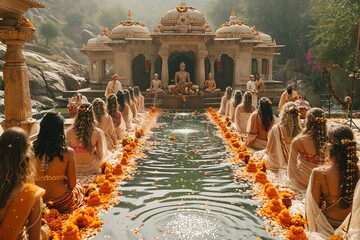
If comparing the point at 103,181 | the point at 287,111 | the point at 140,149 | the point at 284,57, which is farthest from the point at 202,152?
the point at 284,57

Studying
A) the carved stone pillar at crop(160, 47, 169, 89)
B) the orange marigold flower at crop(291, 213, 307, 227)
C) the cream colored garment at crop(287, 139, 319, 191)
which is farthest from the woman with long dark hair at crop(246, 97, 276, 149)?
the carved stone pillar at crop(160, 47, 169, 89)

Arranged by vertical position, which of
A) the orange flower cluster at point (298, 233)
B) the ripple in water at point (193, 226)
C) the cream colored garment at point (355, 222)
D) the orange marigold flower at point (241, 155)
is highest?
the cream colored garment at point (355, 222)

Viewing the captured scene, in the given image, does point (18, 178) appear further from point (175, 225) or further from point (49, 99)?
point (49, 99)

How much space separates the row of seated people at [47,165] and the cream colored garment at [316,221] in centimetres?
312

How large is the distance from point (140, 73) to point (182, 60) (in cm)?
330

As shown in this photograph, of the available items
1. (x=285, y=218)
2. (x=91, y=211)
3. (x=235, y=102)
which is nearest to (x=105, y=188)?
(x=91, y=211)

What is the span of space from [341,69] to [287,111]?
65.3 ft

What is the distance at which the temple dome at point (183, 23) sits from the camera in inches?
971

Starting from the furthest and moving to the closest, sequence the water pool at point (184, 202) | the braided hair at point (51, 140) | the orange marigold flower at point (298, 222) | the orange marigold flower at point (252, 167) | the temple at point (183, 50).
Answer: the temple at point (183, 50)
the orange marigold flower at point (252, 167)
the braided hair at point (51, 140)
the water pool at point (184, 202)
the orange marigold flower at point (298, 222)

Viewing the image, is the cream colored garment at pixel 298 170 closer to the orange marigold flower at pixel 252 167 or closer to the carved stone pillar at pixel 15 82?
the orange marigold flower at pixel 252 167

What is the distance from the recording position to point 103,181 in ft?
22.9

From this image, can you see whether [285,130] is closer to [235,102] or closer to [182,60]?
[235,102]

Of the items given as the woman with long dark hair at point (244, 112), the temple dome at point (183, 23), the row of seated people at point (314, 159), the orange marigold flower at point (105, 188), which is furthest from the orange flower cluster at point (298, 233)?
the temple dome at point (183, 23)

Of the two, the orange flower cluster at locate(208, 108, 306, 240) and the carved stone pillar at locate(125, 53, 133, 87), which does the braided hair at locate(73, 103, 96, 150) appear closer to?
the orange flower cluster at locate(208, 108, 306, 240)
